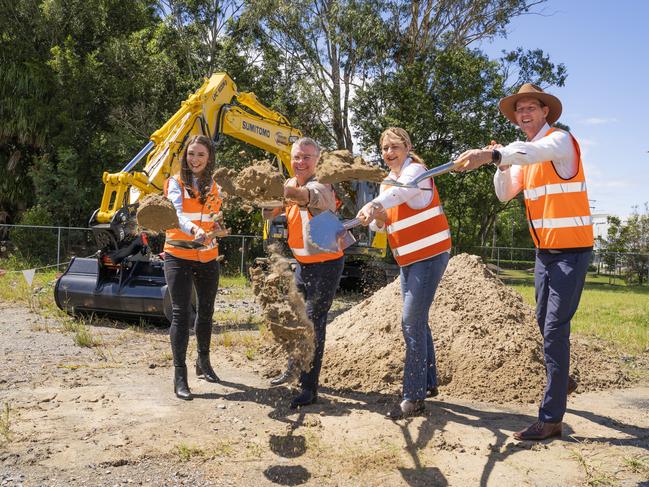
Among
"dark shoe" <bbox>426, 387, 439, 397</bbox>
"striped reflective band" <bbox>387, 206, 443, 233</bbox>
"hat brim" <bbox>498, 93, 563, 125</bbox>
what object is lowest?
"dark shoe" <bbox>426, 387, 439, 397</bbox>

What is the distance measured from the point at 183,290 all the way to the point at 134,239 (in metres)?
3.64

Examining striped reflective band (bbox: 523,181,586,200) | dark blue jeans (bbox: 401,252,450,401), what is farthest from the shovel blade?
striped reflective band (bbox: 523,181,586,200)

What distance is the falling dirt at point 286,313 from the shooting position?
4.20m

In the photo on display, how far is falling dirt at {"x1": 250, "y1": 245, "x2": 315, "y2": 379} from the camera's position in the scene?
420 cm

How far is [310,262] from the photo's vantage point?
169 inches

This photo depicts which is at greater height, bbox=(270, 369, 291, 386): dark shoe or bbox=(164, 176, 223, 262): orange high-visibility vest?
bbox=(164, 176, 223, 262): orange high-visibility vest

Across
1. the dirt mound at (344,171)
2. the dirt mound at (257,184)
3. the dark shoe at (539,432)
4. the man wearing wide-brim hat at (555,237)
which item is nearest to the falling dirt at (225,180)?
the dirt mound at (257,184)

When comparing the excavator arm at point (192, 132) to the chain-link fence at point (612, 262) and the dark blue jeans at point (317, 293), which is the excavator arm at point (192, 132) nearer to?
the dark blue jeans at point (317, 293)

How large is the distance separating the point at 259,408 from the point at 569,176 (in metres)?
2.62

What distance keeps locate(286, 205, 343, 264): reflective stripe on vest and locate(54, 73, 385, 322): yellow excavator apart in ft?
11.3

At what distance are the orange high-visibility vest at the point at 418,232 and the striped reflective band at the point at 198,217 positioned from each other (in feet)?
4.74

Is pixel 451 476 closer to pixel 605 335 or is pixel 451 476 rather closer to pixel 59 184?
pixel 605 335

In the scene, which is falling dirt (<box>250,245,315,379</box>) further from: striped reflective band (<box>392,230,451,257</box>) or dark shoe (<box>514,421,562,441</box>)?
dark shoe (<box>514,421,562,441</box>)

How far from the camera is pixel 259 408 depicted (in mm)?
4336
